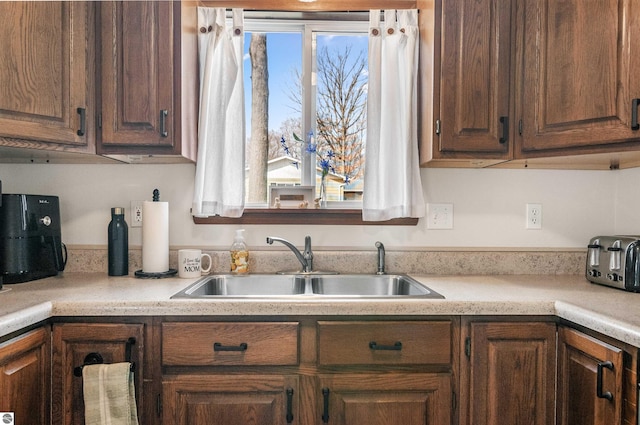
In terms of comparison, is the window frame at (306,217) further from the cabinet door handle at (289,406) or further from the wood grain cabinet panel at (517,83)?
the cabinet door handle at (289,406)

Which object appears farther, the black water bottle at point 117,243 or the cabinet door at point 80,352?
the black water bottle at point 117,243

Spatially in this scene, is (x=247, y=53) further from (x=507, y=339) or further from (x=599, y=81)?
(x=507, y=339)

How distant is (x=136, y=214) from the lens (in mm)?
1943

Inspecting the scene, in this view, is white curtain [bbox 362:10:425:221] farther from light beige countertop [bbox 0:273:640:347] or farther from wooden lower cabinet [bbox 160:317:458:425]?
wooden lower cabinet [bbox 160:317:458:425]

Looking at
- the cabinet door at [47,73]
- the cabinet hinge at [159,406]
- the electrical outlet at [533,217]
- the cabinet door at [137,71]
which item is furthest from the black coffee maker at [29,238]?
the electrical outlet at [533,217]

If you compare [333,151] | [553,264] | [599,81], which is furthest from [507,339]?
[333,151]

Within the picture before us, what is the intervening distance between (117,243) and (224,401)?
2.85ft

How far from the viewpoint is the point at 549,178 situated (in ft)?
6.48

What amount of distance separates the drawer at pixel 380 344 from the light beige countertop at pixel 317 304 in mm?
48

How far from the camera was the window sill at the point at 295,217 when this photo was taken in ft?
6.37

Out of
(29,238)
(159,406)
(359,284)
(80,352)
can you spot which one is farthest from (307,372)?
(29,238)

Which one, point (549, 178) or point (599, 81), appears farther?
point (549, 178)

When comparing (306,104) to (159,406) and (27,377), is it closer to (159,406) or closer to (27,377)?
(159,406)

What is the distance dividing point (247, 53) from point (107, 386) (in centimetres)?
156
